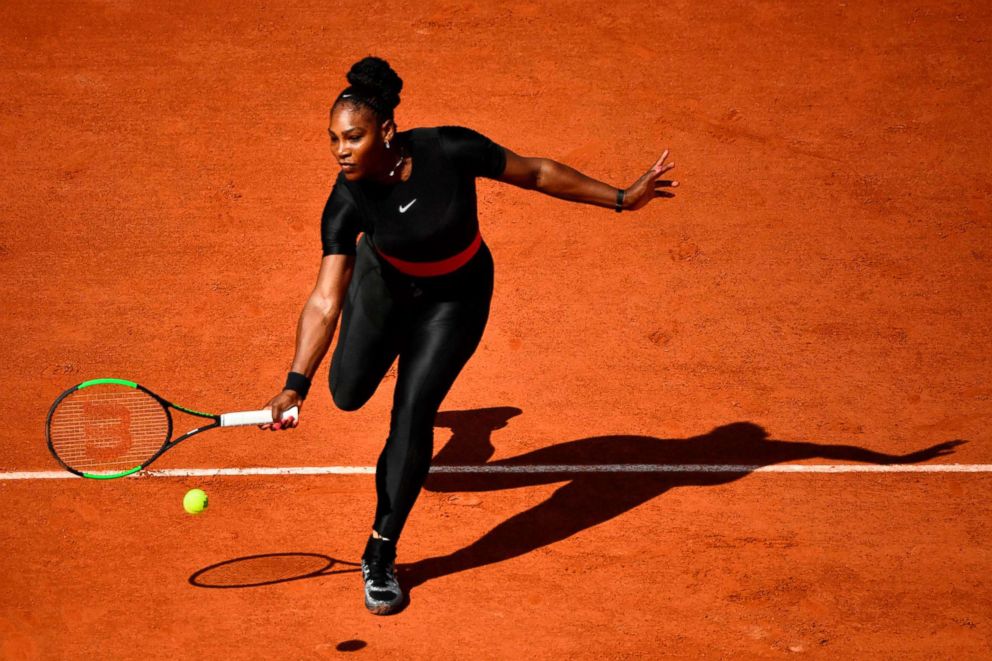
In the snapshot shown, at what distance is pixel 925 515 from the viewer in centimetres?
740

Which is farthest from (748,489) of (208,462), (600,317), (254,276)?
(254,276)

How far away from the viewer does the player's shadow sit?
736 centimetres

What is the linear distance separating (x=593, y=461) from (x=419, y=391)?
1886 millimetres

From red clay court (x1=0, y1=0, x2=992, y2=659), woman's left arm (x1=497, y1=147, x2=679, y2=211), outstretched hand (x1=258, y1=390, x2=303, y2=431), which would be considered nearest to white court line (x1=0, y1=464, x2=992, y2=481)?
red clay court (x1=0, y1=0, x2=992, y2=659)

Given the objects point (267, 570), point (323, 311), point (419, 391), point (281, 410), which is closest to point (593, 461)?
point (419, 391)

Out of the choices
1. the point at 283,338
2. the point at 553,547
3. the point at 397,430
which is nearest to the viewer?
the point at 397,430

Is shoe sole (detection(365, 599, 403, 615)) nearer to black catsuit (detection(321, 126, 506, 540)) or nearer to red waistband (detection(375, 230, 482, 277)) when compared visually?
black catsuit (detection(321, 126, 506, 540))

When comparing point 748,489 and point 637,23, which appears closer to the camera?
point 748,489

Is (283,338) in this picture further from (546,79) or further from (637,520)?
(546,79)

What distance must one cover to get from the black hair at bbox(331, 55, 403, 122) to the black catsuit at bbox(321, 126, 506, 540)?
0.88 ft

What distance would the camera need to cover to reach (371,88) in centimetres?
593

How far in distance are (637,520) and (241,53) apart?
6675 millimetres

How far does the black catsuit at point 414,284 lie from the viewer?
20.5 feet

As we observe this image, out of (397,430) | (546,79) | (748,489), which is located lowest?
(748,489)
